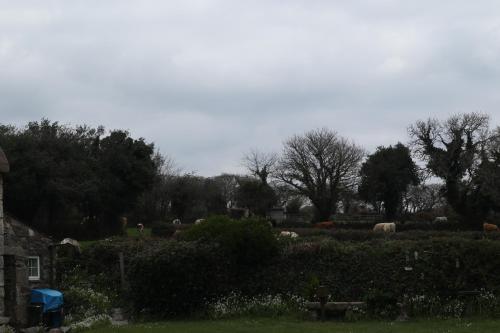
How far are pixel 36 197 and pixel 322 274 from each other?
30.4 metres

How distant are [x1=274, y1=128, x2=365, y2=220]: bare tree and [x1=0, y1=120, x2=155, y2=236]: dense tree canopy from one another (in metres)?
24.8

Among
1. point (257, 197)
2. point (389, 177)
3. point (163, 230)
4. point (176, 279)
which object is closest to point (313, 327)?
point (176, 279)

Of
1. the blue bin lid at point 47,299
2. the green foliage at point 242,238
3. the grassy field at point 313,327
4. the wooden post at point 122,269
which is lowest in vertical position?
the grassy field at point 313,327

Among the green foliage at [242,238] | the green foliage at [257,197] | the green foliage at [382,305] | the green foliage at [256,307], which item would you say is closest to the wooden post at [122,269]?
the green foliage at [242,238]

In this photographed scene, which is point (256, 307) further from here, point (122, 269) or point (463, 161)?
point (463, 161)

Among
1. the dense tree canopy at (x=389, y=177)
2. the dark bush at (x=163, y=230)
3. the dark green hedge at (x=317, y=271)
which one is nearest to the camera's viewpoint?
the dark green hedge at (x=317, y=271)

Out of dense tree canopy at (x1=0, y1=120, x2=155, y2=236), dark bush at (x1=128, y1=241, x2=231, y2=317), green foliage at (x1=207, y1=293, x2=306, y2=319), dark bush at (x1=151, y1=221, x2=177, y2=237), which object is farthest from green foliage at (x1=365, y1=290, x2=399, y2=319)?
dense tree canopy at (x1=0, y1=120, x2=155, y2=236)

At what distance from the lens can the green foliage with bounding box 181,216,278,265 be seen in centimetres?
2117

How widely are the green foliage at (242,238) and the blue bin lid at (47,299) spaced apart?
4742mm

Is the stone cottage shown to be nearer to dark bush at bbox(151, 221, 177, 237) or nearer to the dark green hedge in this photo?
the dark green hedge

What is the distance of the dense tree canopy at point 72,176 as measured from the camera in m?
45.4

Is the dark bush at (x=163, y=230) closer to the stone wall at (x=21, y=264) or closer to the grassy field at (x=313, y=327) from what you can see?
the stone wall at (x=21, y=264)

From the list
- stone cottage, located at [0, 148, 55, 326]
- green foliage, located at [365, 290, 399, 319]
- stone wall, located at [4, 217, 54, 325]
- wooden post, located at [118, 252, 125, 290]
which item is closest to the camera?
green foliage, located at [365, 290, 399, 319]

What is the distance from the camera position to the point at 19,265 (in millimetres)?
20203
